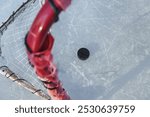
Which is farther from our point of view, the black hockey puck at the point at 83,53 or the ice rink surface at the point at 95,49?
the black hockey puck at the point at 83,53

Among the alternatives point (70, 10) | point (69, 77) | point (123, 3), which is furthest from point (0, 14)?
point (123, 3)

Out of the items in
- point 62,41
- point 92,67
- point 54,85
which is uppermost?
point 54,85

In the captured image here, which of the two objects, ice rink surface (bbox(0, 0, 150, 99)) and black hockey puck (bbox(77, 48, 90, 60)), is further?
black hockey puck (bbox(77, 48, 90, 60))

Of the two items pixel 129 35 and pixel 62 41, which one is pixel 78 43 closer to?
pixel 62 41
